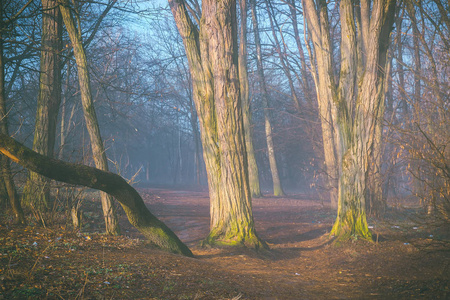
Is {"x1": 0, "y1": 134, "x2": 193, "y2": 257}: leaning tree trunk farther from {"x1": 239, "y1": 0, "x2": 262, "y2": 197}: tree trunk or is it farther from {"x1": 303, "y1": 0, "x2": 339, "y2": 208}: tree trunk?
{"x1": 239, "y1": 0, "x2": 262, "y2": 197}: tree trunk

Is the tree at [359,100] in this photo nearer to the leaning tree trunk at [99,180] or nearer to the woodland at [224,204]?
the woodland at [224,204]

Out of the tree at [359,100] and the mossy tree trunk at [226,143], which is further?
the mossy tree trunk at [226,143]

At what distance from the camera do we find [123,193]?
240 inches

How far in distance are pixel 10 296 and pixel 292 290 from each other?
3558mm

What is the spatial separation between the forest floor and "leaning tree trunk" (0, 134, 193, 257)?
0.42 m

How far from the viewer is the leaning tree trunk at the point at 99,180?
182 inches

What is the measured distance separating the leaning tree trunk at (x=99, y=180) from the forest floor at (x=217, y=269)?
423 millimetres

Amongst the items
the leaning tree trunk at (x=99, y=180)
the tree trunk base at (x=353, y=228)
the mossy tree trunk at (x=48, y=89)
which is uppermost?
the mossy tree trunk at (x=48, y=89)

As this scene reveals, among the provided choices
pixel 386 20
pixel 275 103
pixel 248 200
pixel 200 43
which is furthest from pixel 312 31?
pixel 275 103

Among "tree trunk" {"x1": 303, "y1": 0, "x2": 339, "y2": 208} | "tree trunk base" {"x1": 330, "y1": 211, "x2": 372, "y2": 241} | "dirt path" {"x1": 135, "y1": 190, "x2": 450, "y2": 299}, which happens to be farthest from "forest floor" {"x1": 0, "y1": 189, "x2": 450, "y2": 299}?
"tree trunk" {"x1": 303, "y1": 0, "x2": 339, "y2": 208}

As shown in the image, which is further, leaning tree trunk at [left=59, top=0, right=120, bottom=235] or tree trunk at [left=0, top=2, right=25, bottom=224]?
leaning tree trunk at [left=59, top=0, right=120, bottom=235]

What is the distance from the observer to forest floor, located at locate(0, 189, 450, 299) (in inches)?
157

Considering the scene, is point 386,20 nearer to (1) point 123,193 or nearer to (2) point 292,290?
(2) point 292,290

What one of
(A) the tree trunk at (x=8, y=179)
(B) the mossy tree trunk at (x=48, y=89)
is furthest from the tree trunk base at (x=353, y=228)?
(B) the mossy tree trunk at (x=48, y=89)
